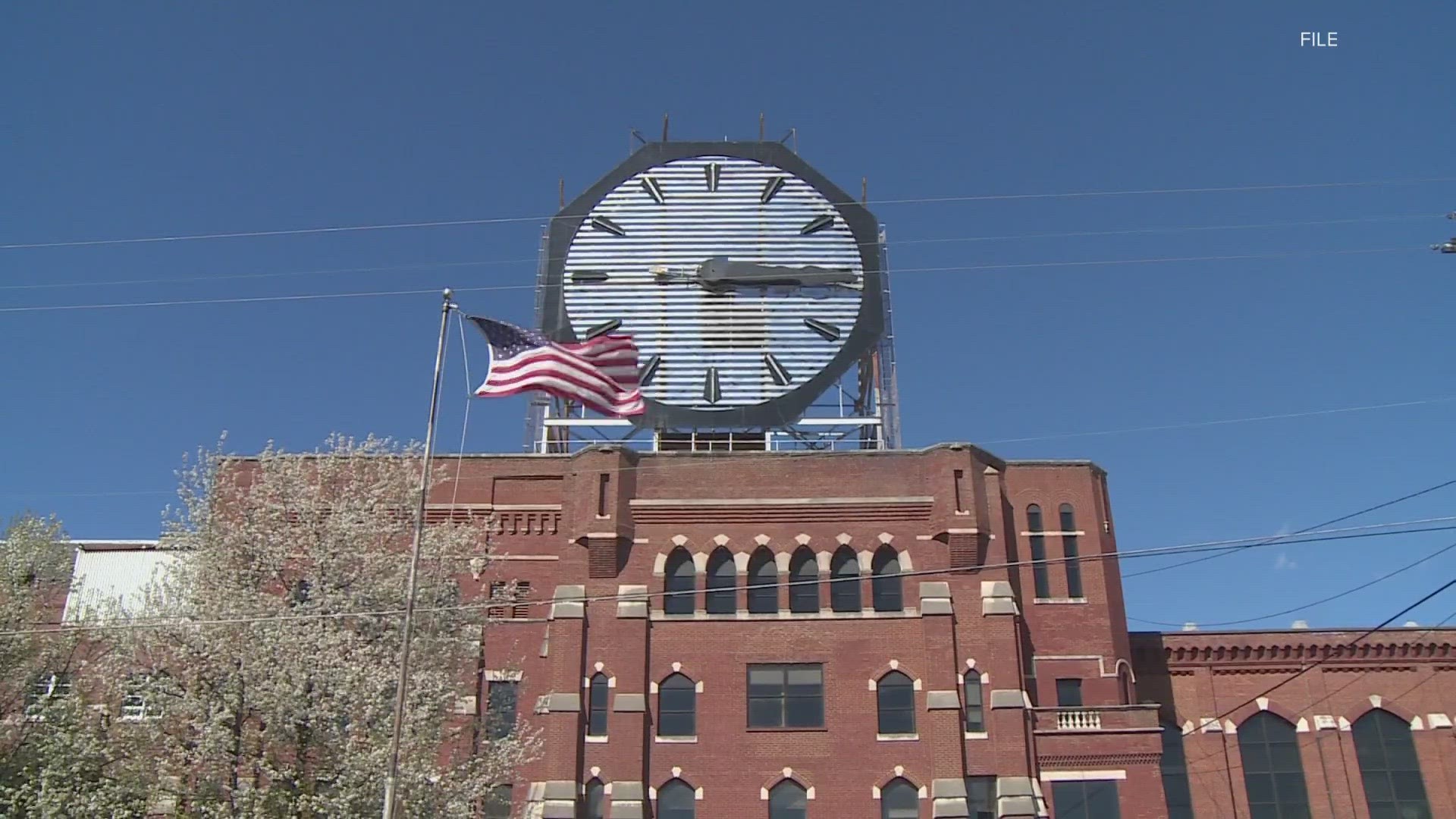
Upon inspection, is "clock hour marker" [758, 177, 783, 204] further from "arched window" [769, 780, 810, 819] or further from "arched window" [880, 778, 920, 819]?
"arched window" [880, 778, 920, 819]

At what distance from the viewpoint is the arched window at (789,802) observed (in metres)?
34.6

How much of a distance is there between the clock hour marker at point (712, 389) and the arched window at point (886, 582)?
8.41 meters

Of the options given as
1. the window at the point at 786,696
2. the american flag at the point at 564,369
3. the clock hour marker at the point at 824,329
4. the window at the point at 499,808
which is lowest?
the window at the point at 499,808

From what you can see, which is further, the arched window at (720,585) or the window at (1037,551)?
the window at (1037,551)

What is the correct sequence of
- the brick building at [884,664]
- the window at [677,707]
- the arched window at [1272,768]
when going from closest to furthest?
the brick building at [884,664] < the window at [677,707] < the arched window at [1272,768]

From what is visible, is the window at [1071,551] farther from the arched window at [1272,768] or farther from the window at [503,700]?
the window at [503,700]

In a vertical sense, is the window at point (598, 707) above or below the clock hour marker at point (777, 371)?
below

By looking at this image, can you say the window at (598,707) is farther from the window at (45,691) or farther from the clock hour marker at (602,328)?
the clock hour marker at (602,328)

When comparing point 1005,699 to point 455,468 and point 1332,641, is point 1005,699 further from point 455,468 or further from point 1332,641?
point 455,468

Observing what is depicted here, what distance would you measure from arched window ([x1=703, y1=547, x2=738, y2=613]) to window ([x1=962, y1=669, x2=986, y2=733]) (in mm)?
6789

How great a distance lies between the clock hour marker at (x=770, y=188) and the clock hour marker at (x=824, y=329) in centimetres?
517

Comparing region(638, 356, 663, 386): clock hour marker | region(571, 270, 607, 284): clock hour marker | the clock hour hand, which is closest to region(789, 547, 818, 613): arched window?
region(638, 356, 663, 386): clock hour marker

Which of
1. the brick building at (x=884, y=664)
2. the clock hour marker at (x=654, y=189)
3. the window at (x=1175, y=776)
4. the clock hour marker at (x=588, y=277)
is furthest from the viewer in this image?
the clock hour marker at (x=654, y=189)

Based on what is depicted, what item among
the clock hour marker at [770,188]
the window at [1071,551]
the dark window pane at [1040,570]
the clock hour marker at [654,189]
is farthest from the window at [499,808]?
the clock hour marker at [770,188]
